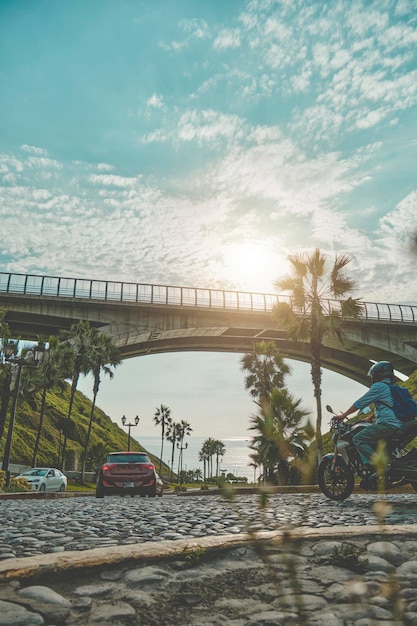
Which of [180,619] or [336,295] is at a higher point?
[336,295]

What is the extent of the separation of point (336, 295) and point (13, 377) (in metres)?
28.6

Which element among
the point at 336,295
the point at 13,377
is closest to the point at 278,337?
the point at 13,377

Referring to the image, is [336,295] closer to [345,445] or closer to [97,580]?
[345,445]

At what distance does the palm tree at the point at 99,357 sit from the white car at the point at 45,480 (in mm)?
19343

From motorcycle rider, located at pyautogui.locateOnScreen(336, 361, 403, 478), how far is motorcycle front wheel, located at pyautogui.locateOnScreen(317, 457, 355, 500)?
1.68ft

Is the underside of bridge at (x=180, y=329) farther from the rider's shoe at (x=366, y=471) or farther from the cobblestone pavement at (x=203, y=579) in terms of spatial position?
the cobblestone pavement at (x=203, y=579)

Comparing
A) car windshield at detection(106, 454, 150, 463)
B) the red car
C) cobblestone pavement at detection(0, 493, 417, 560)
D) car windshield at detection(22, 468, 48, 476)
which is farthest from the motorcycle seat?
car windshield at detection(22, 468, 48, 476)

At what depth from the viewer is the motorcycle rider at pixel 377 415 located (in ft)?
22.6

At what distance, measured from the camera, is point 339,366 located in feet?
217

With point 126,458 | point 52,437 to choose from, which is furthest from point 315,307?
point 52,437

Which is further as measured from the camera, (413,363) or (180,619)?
(413,363)

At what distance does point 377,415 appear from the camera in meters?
7.09

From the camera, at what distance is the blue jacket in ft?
22.6

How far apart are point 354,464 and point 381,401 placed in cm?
132
